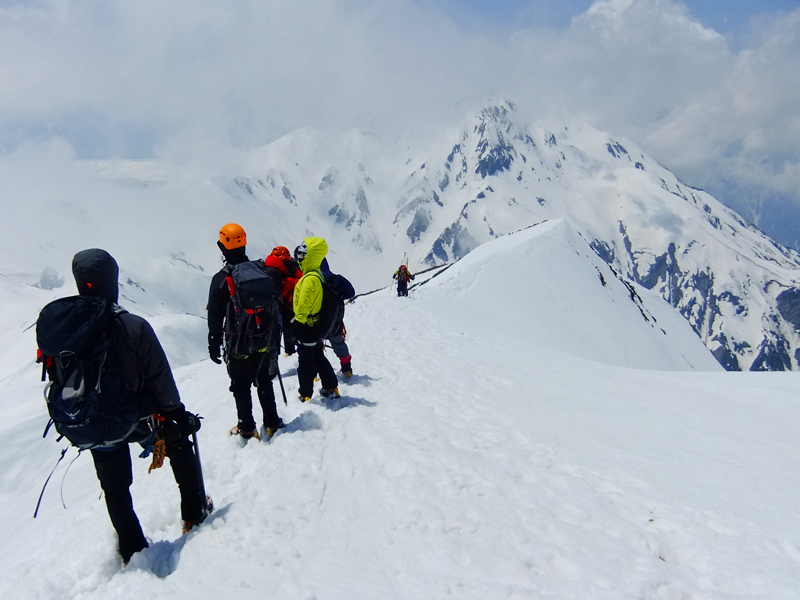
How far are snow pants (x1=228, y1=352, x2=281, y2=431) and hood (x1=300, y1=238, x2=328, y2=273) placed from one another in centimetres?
182

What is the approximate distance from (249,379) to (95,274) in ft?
9.35

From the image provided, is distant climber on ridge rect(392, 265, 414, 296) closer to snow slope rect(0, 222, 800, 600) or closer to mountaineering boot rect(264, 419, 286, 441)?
snow slope rect(0, 222, 800, 600)

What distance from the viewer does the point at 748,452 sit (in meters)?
7.20

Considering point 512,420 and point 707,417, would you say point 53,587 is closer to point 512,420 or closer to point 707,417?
point 512,420

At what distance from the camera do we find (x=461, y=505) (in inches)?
200

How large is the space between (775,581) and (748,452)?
4.22 m

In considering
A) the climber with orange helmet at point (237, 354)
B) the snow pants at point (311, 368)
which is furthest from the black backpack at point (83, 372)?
the snow pants at point (311, 368)

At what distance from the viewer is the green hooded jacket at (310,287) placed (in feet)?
25.3

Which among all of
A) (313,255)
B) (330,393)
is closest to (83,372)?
(313,255)

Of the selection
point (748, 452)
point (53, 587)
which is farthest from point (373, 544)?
point (748, 452)

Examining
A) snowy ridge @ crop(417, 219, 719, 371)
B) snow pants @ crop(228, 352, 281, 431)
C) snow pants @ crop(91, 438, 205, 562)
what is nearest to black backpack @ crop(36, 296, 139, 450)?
snow pants @ crop(91, 438, 205, 562)

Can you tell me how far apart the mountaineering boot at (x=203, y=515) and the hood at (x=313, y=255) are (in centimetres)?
389

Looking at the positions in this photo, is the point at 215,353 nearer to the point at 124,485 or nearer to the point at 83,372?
the point at 124,485

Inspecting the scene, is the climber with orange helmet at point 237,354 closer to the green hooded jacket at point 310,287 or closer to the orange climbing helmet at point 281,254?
the green hooded jacket at point 310,287
